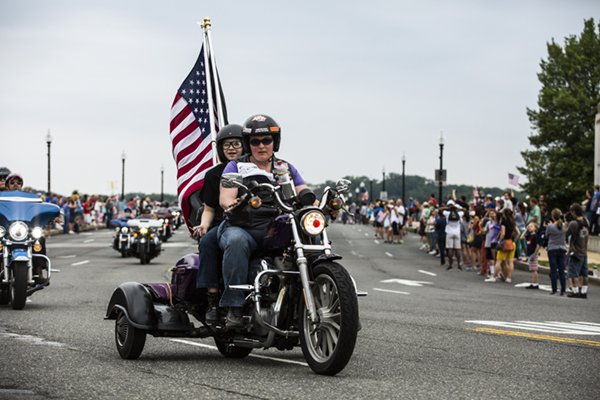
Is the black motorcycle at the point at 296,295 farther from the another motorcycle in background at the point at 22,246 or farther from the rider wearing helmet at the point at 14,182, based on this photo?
the rider wearing helmet at the point at 14,182

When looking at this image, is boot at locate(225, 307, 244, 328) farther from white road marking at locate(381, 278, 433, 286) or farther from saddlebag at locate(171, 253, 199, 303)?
white road marking at locate(381, 278, 433, 286)

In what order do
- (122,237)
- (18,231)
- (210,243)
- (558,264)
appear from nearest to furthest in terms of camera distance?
(210,243) < (18,231) < (558,264) < (122,237)

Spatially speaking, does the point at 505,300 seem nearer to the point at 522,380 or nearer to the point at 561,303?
the point at 561,303

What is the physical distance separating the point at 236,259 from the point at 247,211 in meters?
0.42

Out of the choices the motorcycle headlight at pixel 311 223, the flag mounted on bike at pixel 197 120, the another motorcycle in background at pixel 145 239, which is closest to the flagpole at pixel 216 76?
the flag mounted on bike at pixel 197 120

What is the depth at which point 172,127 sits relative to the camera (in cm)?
1548

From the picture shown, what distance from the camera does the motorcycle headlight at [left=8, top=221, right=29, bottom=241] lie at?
15117 millimetres

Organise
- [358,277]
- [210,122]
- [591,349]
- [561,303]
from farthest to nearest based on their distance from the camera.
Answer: [358,277], [561,303], [210,122], [591,349]

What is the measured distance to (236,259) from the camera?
870cm

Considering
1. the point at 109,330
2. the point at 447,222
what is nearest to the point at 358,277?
the point at 447,222

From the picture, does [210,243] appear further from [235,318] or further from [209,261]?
[235,318]

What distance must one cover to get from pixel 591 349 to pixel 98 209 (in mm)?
61636

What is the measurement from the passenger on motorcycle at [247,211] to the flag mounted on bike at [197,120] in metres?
4.87

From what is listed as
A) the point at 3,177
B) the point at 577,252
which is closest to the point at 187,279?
the point at 3,177
